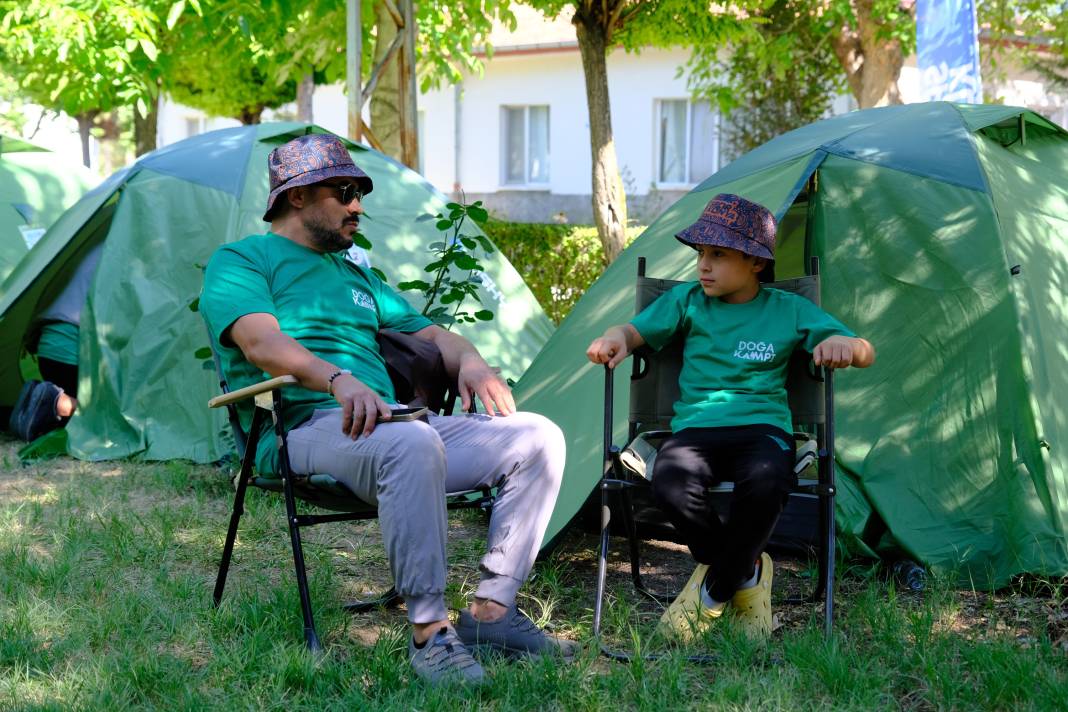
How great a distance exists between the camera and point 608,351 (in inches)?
138

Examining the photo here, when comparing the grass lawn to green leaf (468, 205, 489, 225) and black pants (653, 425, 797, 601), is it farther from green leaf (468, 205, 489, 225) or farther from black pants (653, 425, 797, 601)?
green leaf (468, 205, 489, 225)

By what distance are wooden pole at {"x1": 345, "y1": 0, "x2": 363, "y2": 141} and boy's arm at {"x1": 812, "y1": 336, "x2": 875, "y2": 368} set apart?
4.35m

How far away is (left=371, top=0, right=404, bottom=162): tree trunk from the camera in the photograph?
8.03 metres

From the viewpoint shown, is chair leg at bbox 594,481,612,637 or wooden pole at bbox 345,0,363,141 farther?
wooden pole at bbox 345,0,363,141

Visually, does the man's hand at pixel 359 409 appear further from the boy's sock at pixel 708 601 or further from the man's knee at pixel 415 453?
the boy's sock at pixel 708 601

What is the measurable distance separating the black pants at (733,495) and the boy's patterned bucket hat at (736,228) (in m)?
0.54

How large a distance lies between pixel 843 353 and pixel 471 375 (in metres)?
1.04

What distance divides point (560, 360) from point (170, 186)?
102 inches

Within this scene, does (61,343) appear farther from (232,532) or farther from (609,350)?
(609,350)

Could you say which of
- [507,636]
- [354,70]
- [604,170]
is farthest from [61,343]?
[604,170]

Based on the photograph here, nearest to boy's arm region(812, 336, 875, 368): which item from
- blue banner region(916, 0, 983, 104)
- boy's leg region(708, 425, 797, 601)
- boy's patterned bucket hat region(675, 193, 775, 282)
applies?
boy's leg region(708, 425, 797, 601)

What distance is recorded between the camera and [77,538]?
4406 mm

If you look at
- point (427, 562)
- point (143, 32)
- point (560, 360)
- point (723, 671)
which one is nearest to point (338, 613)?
point (427, 562)

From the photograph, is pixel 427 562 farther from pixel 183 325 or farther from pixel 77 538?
pixel 183 325
